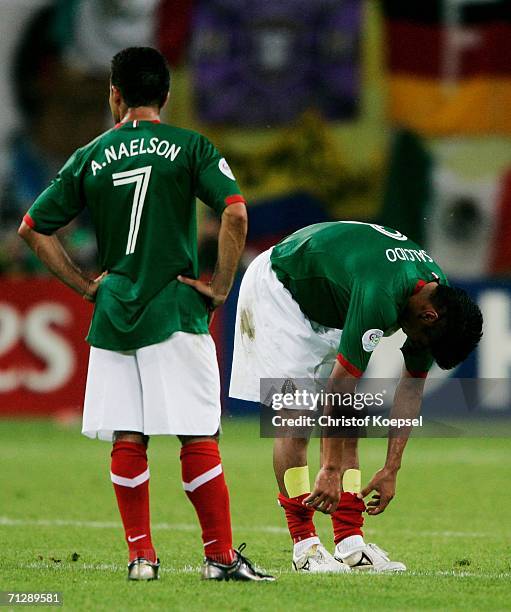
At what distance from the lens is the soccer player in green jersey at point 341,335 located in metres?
5.83

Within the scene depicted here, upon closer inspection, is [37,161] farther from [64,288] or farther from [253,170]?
[64,288]

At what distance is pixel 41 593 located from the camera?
552 cm

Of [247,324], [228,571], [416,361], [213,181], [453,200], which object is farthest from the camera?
[453,200]

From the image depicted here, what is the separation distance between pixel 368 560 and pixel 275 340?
104 centimetres

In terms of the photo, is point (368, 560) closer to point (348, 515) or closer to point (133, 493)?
point (348, 515)

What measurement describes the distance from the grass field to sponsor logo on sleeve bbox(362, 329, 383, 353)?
0.94 metres

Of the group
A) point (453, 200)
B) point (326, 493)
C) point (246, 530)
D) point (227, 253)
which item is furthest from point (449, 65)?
point (326, 493)

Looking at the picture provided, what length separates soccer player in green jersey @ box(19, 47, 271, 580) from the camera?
5754 mm

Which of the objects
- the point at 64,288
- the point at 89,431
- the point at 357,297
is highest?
the point at 357,297

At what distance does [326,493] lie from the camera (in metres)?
5.81

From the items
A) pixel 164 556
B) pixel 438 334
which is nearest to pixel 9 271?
pixel 164 556

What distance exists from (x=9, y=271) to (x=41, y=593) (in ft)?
32.2

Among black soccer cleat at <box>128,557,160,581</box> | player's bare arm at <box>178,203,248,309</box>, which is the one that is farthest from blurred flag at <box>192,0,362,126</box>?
black soccer cleat at <box>128,557,160,581</box>

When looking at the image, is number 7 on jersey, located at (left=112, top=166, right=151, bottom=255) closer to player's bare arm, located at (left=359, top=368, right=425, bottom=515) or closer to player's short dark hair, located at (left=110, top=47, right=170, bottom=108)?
player's short dark hair, located at (left=110, top=47, right=170, bottom=108)
